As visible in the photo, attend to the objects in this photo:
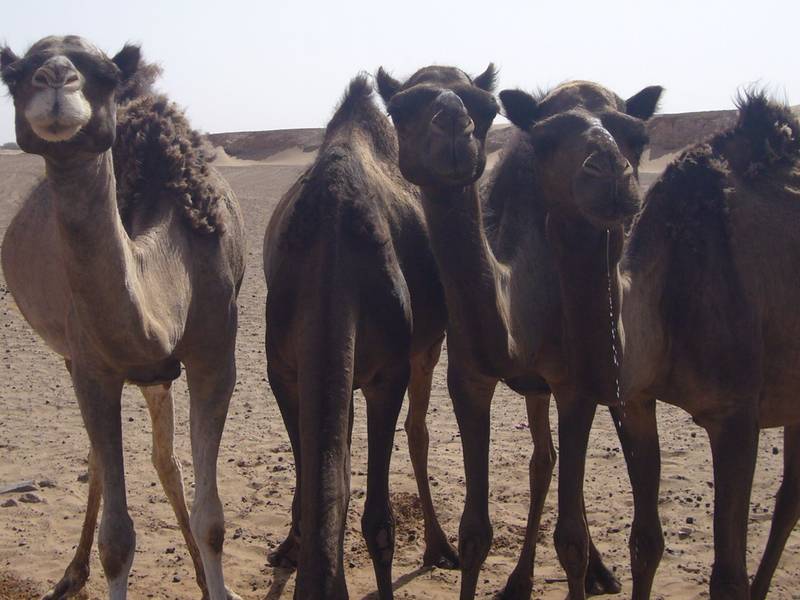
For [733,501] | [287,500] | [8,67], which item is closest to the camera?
[8,67]

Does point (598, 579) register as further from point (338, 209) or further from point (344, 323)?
point (338, 209)

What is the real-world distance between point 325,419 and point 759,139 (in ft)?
9.37

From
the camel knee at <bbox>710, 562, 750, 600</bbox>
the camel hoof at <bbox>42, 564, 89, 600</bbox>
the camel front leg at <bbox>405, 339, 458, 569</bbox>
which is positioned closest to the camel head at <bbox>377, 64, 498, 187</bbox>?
the camel front leg at <bbox>405, 339, 458, 569</bbox>

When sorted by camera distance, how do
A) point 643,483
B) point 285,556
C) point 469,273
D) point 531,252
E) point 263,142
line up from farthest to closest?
point 263,142 < point 285,556 < point 531,252 < point 643,483 < point 469,273

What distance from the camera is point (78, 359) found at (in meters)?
5.14

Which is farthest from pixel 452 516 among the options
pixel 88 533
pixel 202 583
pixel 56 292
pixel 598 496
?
pixel 56 292

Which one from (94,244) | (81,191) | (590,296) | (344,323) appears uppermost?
(81,191)

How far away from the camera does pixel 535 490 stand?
6.51 m

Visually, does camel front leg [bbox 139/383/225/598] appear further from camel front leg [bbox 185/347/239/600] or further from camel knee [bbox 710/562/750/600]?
camel knee [bbox 710/562/750/600]

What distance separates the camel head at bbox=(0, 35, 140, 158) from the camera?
13.3 feet

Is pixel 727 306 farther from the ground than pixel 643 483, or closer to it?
farther from the ground

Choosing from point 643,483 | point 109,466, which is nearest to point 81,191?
point 109,466

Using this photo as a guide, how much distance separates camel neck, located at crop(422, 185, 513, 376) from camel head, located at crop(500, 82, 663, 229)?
428 millimetres

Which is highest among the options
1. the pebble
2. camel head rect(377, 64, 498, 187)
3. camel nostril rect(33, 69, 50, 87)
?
camel nostril rect(33, 69, 50, 87)
